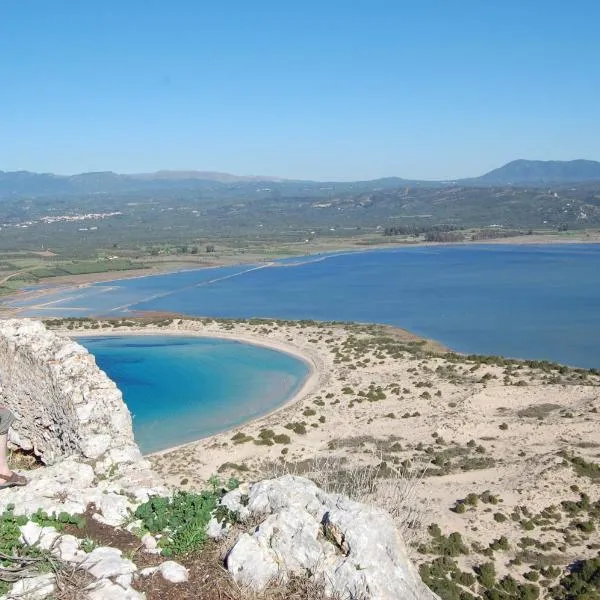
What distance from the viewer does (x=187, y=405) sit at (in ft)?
103

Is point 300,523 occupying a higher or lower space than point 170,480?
higher

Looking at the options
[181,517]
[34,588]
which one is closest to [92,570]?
[34,588]

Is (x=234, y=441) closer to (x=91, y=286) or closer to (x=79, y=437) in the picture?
(x=79, y=437)

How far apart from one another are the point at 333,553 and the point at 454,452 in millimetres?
16486

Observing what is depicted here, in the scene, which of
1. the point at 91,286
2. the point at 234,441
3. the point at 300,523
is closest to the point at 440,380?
the point at 234,441

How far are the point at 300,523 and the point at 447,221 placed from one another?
171 metres

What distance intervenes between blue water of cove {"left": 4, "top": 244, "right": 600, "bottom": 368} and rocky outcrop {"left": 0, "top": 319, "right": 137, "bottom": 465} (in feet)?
117

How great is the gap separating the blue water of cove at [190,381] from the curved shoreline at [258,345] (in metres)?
0.39

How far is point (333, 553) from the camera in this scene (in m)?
6.48

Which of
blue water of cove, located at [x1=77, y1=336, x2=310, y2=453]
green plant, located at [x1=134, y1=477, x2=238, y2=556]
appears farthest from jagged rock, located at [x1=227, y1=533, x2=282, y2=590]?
blue water of cove, located at [x1=77, y1=336, x2=310, y2=453]

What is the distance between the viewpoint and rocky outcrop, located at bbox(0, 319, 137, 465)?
10766mm

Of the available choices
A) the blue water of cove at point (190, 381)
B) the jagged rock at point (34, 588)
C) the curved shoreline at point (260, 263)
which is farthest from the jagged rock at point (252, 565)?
the curved shoreline at point (260, 263)

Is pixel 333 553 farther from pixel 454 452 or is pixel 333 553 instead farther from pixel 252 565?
pixel 454 452

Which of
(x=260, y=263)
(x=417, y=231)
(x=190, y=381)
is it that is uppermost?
(x=417, y=231)
